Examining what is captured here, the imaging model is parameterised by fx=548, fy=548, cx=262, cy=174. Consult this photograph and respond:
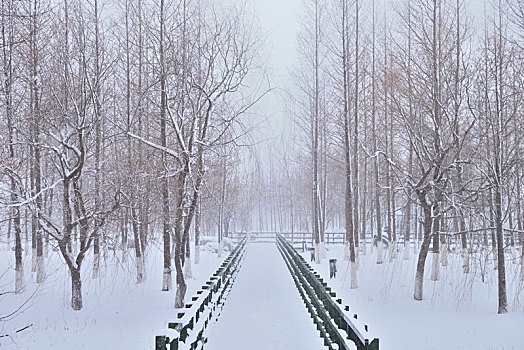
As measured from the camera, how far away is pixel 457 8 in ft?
53.2

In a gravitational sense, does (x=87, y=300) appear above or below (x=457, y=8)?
below

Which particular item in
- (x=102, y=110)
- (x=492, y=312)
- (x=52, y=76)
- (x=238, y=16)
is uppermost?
(x=238, y=16)

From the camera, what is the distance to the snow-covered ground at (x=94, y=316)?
11445mm

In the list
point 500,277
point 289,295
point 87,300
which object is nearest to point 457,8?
point 500,277

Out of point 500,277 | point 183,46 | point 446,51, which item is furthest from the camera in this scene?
point 446,51

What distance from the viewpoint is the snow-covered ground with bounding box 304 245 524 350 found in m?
11.0

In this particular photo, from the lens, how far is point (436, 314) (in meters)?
13.6

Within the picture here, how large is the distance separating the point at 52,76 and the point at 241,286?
26.3 feet

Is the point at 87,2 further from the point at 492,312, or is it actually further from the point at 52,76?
the point at 492,312

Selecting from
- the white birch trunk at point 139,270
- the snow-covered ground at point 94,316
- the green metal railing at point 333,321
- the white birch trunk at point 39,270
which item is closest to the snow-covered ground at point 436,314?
the green metal railing at point 333,321

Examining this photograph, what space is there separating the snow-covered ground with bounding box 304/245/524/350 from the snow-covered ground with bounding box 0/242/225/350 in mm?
5077

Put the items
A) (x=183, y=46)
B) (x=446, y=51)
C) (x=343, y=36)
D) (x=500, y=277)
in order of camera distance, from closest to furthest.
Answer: (x=500, y=277) < (x=183, y=46) < (x=446, y=51) < (x=343, y=36)

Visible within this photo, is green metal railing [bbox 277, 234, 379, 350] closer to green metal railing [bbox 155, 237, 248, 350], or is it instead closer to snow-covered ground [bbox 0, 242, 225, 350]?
green metal railing [bbox 155, 237, 248, 350]

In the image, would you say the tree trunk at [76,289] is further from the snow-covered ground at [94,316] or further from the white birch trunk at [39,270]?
the white birch trunk at [39,270]
